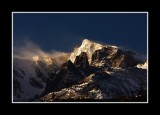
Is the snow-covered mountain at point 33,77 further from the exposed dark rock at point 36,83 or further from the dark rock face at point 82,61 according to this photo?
the dark rock face at point 82,61

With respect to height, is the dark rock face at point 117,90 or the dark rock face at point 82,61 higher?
the dark rock face at point 82,61

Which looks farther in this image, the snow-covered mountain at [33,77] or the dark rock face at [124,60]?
the dark rock face at [124,60]

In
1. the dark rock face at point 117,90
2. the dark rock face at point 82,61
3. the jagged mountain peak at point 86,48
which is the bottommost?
the dark rock face at point 117,90

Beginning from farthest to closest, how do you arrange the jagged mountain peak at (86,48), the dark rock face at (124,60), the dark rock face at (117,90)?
the dark rock face at (124,60) < the jagged mountain peak at (86,48) < the dark rock face at (117,90)

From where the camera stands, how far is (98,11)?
19.1 metres

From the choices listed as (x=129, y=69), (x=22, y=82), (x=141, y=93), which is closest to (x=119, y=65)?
(x=129, y=69)

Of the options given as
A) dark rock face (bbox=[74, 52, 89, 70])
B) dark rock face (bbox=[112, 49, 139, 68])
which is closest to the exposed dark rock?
dark rock face (bbox=[74, 52, 89, 70])

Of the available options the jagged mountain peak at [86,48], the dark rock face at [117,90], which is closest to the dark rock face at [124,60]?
the dark rock face at [117,90]

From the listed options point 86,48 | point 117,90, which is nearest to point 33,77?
point 86,48

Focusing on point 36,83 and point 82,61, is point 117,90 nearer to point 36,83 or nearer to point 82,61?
point 82,61

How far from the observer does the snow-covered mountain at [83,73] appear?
786 inches

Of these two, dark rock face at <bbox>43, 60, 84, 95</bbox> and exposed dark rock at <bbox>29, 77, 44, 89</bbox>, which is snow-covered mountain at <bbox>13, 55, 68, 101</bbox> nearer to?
exposed dark rock at <bbox>29, 77, 44, 89</bbox>

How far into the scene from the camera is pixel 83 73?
21.8 m
